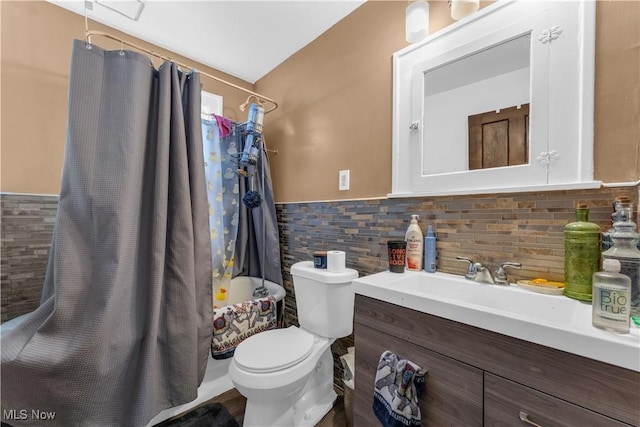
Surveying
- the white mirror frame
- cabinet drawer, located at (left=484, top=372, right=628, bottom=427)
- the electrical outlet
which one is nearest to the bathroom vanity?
cabinet drawer, located at (left=484, top=372, right=628, bottom=427)

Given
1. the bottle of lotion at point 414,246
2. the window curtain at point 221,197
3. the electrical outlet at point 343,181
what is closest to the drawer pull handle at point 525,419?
the bottle of lotion at point 414,246

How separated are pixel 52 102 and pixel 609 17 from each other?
276cm

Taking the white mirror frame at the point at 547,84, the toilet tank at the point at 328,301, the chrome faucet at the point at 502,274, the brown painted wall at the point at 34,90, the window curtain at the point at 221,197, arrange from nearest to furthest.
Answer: the white mirror frame at the point at 547,84 → the chrome faucet at the point at 502,274 → the toilet tank at the point at 328,301 → the brown painted wall at the point at 34,90 → the window curtain at the point at 221,197

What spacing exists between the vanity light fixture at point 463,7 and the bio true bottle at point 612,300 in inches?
43.0

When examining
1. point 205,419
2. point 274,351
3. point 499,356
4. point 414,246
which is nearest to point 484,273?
point 414,246

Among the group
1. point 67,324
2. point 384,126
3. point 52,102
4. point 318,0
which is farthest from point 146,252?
point 318,0

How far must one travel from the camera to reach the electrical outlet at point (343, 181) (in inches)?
63.8

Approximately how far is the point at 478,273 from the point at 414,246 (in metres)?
0.28

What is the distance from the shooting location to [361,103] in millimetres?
1541

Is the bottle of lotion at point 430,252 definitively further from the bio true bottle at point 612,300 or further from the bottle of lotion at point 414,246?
the bio true bottle at point 612,300

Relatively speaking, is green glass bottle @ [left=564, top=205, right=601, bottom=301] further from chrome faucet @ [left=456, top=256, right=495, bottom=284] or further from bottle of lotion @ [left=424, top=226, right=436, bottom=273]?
bottle of lotion @ [left=424, top=226, right=436, bottom=273]

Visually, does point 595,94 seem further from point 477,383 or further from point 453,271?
point 477,383

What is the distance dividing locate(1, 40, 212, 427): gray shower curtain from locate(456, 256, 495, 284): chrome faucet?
4.43 feet

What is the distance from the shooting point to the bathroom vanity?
537 millimetres
